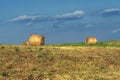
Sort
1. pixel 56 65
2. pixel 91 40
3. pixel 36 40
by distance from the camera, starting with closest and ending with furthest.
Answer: pixel 56 65 < pixel 36 40 < pixel 91 40

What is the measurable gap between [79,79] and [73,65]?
14.7ft

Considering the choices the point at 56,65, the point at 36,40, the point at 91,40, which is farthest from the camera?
the point at 91,40

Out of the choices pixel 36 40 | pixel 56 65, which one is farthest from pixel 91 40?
pixel 56 65

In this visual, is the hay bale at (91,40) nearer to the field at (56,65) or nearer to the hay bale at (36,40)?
the hay bale at (36,40)

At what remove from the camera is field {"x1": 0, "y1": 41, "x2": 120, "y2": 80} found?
24.2 m

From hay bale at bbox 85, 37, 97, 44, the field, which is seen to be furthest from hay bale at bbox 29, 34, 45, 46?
hay bale at bbox 85, 37, 97, 44

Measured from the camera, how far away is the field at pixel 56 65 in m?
24.2

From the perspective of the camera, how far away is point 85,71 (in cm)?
2631

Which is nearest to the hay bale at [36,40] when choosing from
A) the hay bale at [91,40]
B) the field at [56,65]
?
the field at [56,65]

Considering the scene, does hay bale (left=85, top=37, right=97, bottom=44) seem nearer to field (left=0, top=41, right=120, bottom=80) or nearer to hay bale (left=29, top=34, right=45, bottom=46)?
hay bale (left=29, top=34, right=45, bottom=46)

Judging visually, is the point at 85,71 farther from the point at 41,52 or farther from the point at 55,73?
the point at 41,52

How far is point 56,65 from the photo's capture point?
27.4 meters

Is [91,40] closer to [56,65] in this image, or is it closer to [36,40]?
[36,40]

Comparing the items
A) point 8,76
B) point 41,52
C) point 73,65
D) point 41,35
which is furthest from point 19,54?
point 41,35
